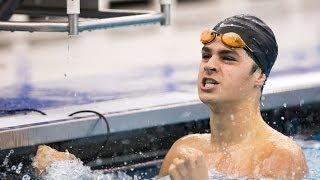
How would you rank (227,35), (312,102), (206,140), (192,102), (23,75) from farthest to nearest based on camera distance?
(23,75), (312,102), (192,102), (206,140), (227,35)

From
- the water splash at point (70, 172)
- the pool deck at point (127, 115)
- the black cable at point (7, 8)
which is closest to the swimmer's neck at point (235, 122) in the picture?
the water splash at point (70, 172)

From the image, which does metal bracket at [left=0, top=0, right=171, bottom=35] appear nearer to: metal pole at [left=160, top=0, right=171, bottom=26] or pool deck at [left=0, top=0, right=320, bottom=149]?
metal pole at [left=160, top=0, right=171, bottom=26]

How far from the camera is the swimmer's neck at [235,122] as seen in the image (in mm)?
3854

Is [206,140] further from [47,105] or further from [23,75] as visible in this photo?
[23,75]

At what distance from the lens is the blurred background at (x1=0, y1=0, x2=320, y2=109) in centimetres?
614

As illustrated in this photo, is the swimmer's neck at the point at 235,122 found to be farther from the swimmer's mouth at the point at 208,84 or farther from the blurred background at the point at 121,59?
the blurred background at the point at 121,59

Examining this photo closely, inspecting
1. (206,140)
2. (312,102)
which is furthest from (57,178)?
(312,102)

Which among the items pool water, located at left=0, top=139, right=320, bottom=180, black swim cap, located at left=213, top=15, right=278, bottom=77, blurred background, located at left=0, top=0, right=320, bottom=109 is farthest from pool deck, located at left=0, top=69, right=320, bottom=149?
black swim cap, located at left=213, top=15, right=278, bottom=77

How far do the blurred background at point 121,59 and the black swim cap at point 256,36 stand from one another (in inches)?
74.7

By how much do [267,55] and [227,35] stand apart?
0.21m

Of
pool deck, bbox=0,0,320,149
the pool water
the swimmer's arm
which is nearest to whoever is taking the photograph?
the swimmer's arm

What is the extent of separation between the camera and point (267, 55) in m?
3.91

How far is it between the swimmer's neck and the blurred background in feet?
6.09

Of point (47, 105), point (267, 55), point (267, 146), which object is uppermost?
point (267, 55)
